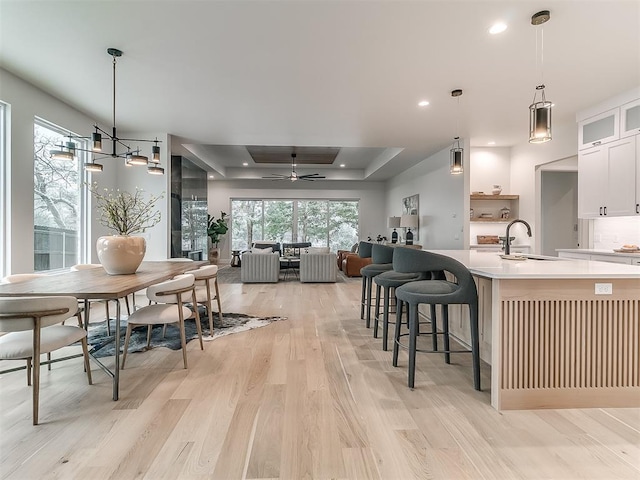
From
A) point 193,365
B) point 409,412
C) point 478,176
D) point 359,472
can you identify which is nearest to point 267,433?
point 359,472

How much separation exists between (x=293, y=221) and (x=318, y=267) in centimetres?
466

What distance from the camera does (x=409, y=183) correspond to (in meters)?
9.55

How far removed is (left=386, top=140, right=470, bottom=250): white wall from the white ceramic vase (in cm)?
554

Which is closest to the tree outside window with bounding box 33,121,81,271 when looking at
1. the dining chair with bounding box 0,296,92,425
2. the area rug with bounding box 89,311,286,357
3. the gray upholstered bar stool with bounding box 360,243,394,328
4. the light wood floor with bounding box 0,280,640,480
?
the area rug with bounding box 89,311,286,357

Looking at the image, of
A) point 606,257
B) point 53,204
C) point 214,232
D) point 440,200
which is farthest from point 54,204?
point 606,257

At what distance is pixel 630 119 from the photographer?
4.07 metres

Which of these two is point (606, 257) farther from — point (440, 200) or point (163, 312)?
point (163, 312)

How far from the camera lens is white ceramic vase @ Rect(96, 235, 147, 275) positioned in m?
2.85

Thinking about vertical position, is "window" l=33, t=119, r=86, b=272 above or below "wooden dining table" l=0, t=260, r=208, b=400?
above

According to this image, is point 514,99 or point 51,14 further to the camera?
point 514,99

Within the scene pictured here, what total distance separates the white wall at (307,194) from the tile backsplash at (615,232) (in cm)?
681

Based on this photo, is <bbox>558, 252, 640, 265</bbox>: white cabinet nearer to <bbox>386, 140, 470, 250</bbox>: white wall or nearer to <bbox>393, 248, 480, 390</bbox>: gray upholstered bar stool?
<bbox>386, 140, 470, 250</bbox>: white wall

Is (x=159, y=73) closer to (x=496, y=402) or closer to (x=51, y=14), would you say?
(x=51, y=14)

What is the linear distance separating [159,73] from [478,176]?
19.3 ft
